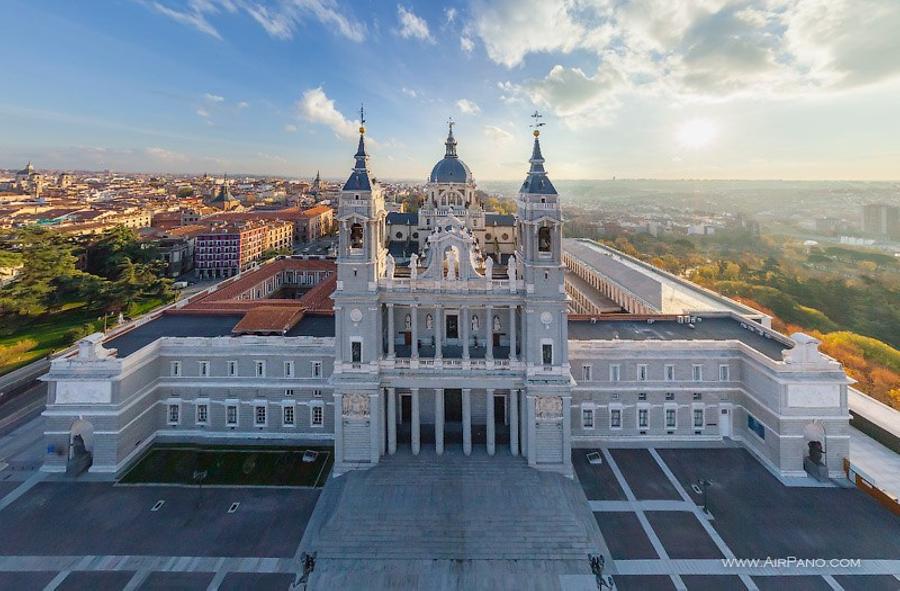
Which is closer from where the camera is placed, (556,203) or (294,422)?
(556,203)

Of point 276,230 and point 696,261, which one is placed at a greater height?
point 276,230

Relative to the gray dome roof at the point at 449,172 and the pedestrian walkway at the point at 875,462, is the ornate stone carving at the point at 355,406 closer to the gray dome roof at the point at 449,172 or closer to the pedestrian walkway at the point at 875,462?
the pedestrian walkway at the point at 875,462

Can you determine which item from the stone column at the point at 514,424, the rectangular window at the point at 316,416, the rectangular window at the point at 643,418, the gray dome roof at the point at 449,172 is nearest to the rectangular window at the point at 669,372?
the rectangular window at the point at 643,418

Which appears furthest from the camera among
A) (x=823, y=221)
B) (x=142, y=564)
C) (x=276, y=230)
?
(x=823, y=221)

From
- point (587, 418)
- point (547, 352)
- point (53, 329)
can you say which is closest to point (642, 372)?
point (587, 418)

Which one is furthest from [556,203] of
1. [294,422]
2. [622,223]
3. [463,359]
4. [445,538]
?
[622,223]

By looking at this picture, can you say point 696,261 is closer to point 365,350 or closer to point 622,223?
point 622,223

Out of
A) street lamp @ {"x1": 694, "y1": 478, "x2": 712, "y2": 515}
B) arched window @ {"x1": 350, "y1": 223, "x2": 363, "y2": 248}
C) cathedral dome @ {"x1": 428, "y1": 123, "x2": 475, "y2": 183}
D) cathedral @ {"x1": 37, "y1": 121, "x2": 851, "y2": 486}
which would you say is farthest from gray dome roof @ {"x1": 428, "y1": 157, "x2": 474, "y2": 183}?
street lamp @ {"x1": 694, "y1": 478, "x2": 712, "y2": 515}

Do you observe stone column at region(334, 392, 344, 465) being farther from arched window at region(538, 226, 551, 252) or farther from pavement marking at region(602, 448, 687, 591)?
pavement marking at region(602, 448, 687, 591)
